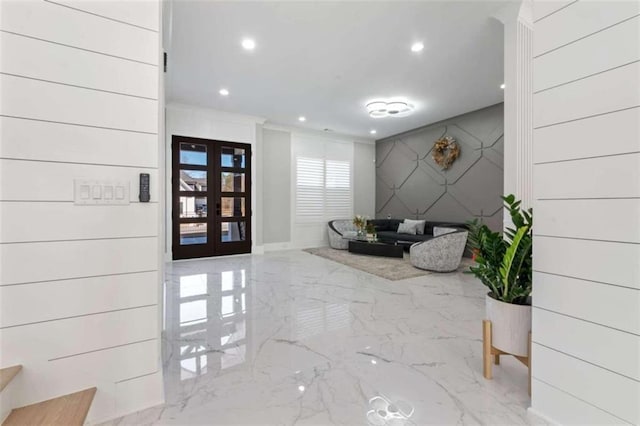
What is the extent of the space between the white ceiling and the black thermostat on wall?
2.22m

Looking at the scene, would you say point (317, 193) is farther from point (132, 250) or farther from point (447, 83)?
point (132, 250)

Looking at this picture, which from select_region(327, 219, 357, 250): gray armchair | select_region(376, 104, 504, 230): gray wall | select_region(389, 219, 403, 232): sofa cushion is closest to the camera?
select_region(376, 104, 504, 230): gray wall

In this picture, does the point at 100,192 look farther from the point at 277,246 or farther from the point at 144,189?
the point at 277,246

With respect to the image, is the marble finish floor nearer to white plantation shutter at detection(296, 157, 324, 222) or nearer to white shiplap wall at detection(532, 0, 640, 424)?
white shiplap wall at detection(532, 0, 640, 424)

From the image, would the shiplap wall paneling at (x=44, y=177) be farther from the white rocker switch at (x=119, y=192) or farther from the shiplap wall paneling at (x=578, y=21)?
the shiplap wall paneling at (x=578, y=21)

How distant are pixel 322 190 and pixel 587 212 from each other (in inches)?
255

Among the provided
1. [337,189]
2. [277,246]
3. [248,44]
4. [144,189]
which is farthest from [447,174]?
[144,189]

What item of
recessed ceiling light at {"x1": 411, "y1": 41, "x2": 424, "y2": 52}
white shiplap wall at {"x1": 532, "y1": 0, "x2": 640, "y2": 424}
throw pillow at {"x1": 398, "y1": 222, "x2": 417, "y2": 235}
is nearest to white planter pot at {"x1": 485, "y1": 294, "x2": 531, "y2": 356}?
white shiplap wall at {"x1": 532, "y1": 0, "x2": 640, "y2": 424}

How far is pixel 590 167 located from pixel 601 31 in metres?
0.58

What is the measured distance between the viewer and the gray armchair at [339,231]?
6.97 meters

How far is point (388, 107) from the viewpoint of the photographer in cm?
516

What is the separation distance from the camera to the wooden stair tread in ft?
3.76

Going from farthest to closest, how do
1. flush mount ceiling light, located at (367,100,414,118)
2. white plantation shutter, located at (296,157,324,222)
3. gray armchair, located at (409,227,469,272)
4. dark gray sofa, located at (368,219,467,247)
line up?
white plantation shutter, located at (296,157,324,222) < dark gray sofa, located at (368,219,467,247) < flush mount ceiling light, located at (367,100,414,118) < gray armchair, located at (409,227,469,272)

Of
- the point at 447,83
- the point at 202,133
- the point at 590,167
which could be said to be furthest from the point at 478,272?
the point at 202,133
